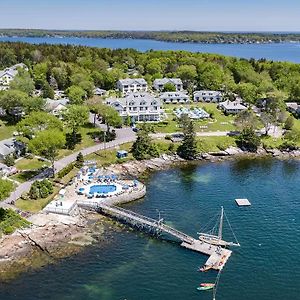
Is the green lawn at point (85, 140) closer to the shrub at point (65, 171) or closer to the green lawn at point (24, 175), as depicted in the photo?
the shrub at point (65, 171)

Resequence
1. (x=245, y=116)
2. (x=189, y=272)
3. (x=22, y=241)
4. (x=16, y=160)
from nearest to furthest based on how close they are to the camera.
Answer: (x=189, y=272)
(x=22, y=241)
(x=16, y=160)
(x=245, y=116)

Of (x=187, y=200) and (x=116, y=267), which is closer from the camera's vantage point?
(x=116, y=267)

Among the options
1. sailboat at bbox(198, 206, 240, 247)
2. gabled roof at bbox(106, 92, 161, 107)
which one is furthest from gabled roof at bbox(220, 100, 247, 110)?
sailboat at bbox(198, 206, 240, 247)

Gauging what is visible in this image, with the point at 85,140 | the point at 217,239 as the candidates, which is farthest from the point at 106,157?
the point at 217,239

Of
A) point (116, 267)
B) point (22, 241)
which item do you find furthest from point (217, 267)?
point (22, 241)

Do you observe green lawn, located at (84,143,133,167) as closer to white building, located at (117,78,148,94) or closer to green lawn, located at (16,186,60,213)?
green lawn, located at (16,186,60,213)

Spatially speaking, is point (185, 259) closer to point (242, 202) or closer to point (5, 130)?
point (242, 202)

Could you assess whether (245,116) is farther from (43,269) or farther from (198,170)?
(43,269)
